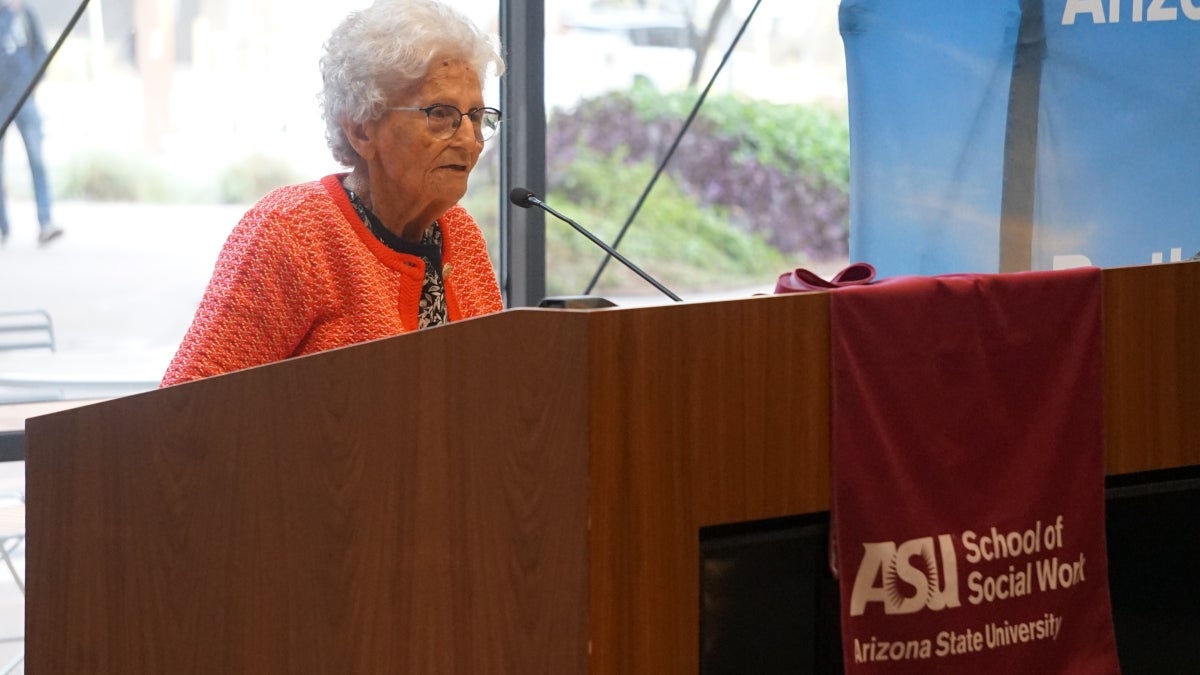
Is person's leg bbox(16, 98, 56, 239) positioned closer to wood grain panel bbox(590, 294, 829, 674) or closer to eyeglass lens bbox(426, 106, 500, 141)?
eyeglass lens bbox(426, 106, 500, 141)

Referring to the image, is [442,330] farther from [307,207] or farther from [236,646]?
[307,207]

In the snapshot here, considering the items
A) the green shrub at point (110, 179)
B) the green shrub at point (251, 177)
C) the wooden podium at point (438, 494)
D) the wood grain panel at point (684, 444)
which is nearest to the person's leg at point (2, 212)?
the green shrub at point (110, 179)

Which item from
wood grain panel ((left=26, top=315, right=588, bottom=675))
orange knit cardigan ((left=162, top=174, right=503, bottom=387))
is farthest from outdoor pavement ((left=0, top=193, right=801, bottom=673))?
wood grain panel ((left=26, top=315, right=588, bottom=675))

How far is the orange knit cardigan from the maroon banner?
0.74 meters

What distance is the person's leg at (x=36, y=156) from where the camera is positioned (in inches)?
123

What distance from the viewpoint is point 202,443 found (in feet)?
4.64

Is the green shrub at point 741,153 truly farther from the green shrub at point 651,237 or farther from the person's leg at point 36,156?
the person's leg at point 36,156

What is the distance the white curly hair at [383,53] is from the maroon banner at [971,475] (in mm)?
822

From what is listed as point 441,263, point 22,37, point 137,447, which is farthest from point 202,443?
point 22,37

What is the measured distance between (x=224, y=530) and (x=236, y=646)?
0.11 metres

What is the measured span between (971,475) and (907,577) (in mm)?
124

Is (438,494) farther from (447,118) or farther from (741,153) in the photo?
(741,153)

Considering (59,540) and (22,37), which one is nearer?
(59,540)

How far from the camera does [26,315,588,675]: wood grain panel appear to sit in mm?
1270
